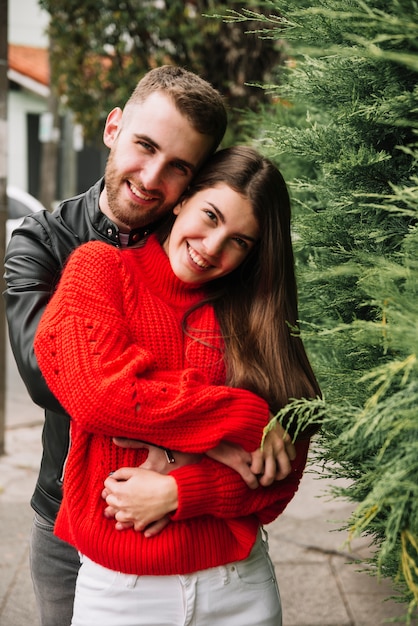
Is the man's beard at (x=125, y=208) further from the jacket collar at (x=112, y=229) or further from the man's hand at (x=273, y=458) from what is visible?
the man's hand at (x=273, y=458)

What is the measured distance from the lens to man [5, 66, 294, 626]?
2459 millimetres

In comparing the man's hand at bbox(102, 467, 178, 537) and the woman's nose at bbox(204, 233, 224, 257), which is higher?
the woman's nose at bbox(204, 233, 224, 257)

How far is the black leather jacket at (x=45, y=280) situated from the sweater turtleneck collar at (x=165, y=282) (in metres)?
0.28

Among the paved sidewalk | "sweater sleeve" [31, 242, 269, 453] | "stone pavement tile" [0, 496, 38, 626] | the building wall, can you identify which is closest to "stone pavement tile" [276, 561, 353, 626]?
the paved sidewalk

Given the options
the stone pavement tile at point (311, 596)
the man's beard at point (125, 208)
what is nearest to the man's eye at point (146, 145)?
the man's beard at point (125, 208)

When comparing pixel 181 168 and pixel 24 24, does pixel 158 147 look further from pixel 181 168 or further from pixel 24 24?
pixel 24 24

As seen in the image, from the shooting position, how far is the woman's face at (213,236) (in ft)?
7.52

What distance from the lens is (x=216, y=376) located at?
2227 mm

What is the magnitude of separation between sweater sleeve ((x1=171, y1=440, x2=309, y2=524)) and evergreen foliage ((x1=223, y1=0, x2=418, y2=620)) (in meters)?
0.22

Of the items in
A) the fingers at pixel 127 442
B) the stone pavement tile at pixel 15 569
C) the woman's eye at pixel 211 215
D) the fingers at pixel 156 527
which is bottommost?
the stone pavement tile at pixel 15 569

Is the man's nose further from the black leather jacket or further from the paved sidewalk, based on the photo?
the paved sidewalk

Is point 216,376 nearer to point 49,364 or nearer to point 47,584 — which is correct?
point 49,364

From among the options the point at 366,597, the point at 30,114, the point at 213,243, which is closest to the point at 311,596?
the point at 366,597

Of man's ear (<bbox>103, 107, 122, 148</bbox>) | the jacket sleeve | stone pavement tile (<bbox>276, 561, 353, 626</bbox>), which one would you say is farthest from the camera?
stone pavement tile (<bbox>276, 561, 353, 626</bbox>)
